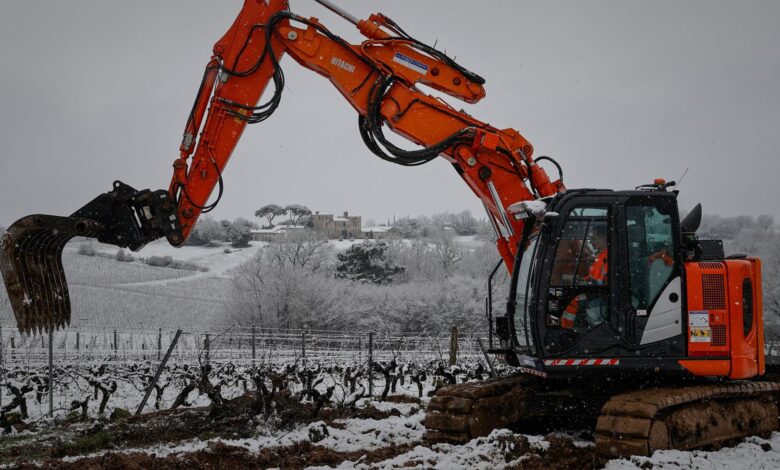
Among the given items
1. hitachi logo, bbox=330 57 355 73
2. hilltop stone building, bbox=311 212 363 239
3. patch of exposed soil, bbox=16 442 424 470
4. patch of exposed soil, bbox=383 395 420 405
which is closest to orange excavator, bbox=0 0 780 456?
hitachi logo, bbox=330 57 355 73

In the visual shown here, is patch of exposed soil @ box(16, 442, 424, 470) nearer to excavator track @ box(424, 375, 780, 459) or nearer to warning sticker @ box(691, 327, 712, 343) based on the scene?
excavator track @ box(424, 375, 780, 459)

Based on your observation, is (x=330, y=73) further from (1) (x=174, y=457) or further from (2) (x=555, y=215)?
(1) (x=174, y=457)

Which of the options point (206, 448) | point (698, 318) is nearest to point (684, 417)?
point (698, 318)

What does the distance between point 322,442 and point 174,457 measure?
151cm

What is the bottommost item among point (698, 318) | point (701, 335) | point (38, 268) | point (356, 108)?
point (701, 335)

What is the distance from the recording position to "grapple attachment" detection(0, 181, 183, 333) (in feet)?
20.4

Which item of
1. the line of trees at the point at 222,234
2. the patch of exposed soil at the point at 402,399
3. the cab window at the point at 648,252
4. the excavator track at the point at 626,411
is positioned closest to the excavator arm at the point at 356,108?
the cab window at the point at 648,252

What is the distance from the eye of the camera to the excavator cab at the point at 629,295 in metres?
6.36

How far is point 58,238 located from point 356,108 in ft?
10.9

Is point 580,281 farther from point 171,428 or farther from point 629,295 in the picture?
point 171,428

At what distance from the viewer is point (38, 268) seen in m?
6.39

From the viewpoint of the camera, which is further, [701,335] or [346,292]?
[346,292]

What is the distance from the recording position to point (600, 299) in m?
6.39

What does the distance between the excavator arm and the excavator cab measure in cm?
75
